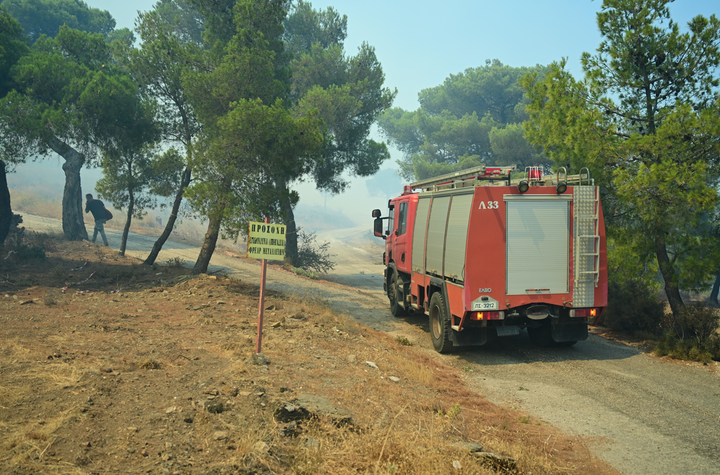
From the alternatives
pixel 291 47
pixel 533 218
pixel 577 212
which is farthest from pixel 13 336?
pixel 291 47

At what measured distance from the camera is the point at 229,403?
5.08 m

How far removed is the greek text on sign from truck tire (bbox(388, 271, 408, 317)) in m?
6.31

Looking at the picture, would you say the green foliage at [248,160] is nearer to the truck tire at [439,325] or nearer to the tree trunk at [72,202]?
the truck tire at [439,325]

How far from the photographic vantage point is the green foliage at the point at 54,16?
3169 cm

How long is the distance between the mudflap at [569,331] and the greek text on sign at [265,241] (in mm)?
5728

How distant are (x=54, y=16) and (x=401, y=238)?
33.5m

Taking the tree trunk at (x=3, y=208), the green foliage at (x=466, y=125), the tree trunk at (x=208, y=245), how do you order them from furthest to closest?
the green foliage at (x=466, y=125) → the tree trunk at (x=3, y=208) → the tree trunk at (x=208, y=245)

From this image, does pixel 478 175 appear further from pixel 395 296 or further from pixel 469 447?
pixel 469 447

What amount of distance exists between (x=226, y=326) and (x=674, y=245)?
9.98 meters

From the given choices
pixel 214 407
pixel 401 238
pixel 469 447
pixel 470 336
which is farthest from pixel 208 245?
pixel 469 447

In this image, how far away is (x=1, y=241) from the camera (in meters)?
16.8

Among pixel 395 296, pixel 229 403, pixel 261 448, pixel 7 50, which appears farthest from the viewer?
pixel 7 50

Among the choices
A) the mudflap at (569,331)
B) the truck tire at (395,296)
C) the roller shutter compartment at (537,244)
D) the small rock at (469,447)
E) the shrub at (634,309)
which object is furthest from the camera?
the truck tire at (395,296)

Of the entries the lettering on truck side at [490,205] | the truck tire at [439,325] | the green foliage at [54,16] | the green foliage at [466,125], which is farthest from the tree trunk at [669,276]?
the green foliage at [54,16]
